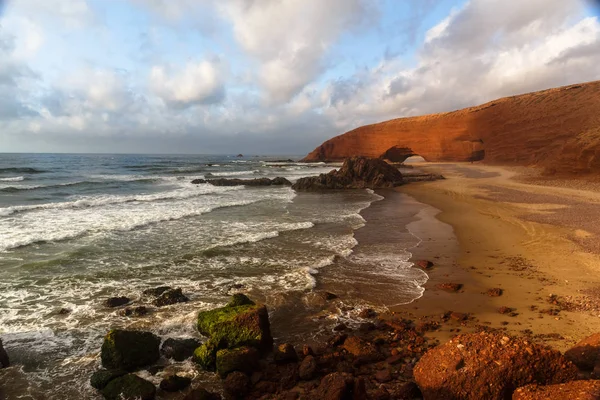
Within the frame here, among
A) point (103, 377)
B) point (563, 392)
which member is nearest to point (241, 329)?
point (103, 377)

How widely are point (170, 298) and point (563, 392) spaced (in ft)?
23.1

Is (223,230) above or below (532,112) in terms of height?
below

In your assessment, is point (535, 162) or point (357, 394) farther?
point (535, 162)

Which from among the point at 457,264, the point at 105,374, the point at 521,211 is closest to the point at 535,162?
the point at 521,211

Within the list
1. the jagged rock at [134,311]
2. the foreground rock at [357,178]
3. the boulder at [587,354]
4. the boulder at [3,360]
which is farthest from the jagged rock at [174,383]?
the foreground rock at [357,178]

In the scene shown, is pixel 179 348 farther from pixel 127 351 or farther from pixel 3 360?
pixel 3 360

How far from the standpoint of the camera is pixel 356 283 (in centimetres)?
891

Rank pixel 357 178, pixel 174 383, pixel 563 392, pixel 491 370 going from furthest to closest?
pixel 357 178
pixel 174 383
pixel 491 370
pixel 563 392

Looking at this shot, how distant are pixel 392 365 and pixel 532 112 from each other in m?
56.8

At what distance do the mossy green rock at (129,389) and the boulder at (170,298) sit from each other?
276 centimetres

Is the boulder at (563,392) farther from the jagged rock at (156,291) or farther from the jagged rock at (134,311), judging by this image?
the jagged rock at (156,291)

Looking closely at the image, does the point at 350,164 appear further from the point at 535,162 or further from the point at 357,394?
the point at 357,394

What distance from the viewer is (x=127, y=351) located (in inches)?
215

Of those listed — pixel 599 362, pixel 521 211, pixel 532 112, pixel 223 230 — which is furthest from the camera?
pixel 532 112
